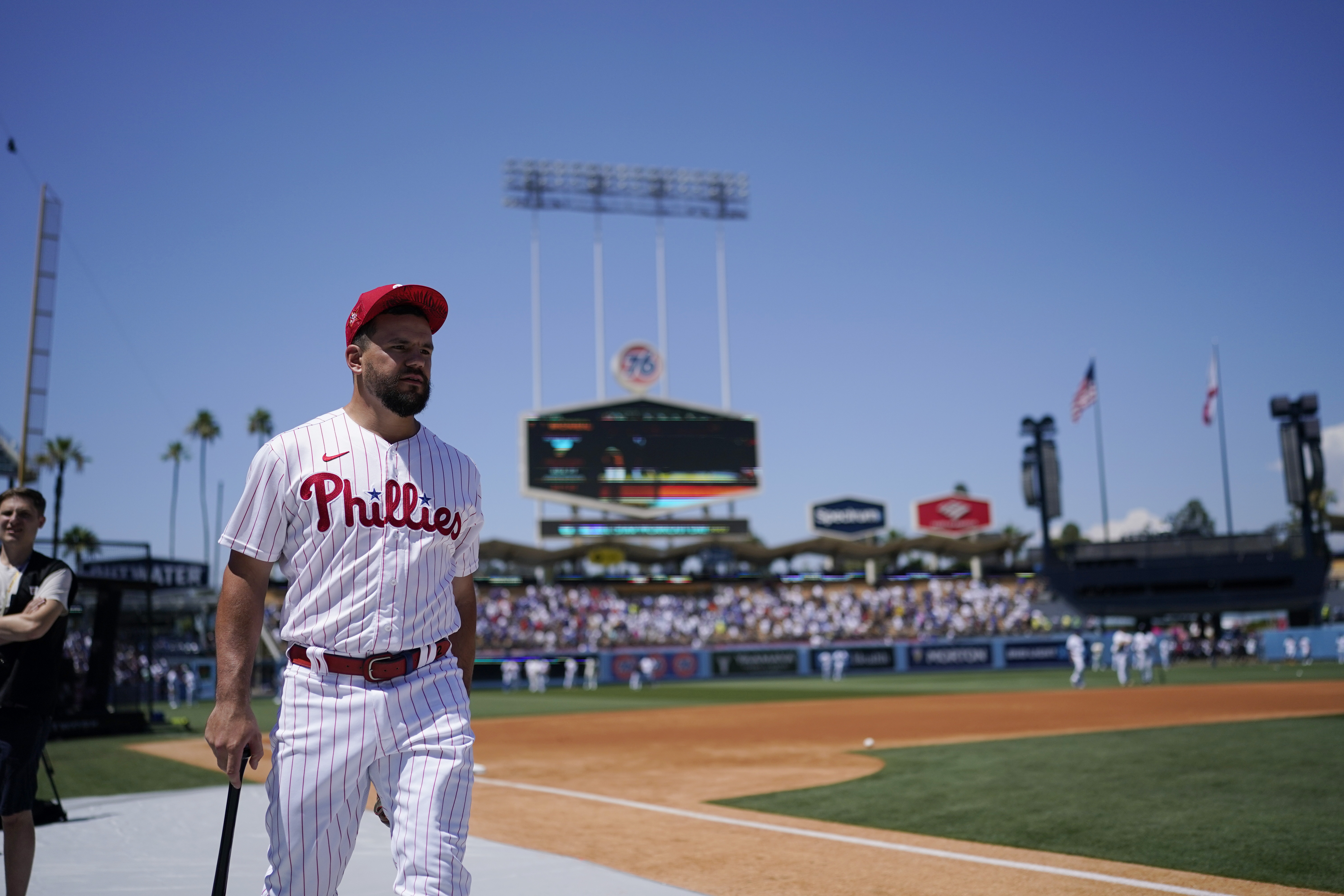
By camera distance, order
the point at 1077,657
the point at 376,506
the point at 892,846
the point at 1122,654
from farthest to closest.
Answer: the point at 1122,654
the point at 1077,657
the point at 892,846
the point at 376,506

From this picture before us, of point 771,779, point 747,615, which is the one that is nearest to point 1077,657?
point 771,779

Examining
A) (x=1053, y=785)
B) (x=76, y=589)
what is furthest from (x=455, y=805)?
(x=1053, y=785)

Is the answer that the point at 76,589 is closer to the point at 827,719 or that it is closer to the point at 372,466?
the point at 372,466

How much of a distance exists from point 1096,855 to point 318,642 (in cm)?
566

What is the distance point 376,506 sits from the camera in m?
3.30

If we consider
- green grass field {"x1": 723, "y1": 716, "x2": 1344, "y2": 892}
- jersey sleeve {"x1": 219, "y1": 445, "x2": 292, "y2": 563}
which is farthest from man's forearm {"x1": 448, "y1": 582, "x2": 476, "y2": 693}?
green grass field {"x1": 723, "y1": 716, "x2": 1344, "y2": 892}

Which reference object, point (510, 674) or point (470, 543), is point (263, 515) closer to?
point (470, 543)

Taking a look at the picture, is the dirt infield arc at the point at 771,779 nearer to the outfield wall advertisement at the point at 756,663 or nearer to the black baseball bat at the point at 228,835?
the black baseball bat at the point at 228,835

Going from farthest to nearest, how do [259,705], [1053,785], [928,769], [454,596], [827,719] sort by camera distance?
[259,705]
[827,719]
[928,769]
[1053,785]
[454,596]

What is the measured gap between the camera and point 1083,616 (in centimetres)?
5147

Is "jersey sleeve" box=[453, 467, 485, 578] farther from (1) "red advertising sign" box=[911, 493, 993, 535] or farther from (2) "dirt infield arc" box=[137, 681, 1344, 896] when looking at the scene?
(1) "red advertising sign" box=[911, 493, 993, 535]

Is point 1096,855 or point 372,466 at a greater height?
point 372,466

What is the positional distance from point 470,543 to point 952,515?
61.4 meters

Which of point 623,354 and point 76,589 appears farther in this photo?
point 623,354
